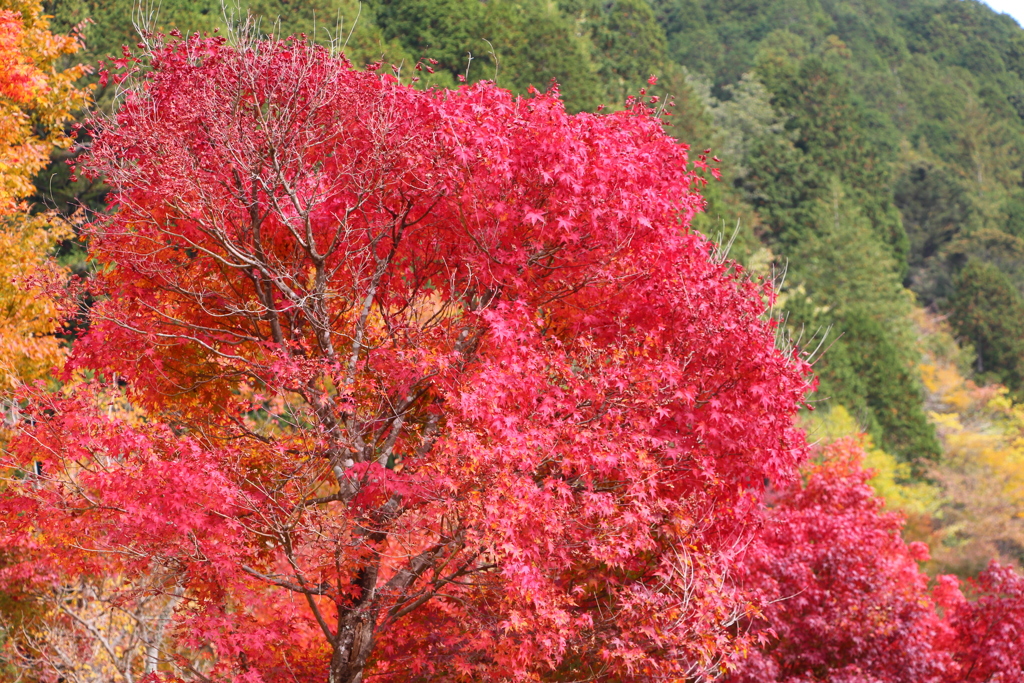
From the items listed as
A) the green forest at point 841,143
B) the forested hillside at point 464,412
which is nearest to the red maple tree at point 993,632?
the forested hillside at point 464,412

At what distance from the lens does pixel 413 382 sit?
788 centimetres

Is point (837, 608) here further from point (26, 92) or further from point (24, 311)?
point (26, 92)

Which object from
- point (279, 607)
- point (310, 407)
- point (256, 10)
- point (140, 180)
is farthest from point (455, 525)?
point (256, 10)

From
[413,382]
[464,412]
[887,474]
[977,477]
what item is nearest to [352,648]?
[413,382]

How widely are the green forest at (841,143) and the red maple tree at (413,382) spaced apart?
6.39 metres

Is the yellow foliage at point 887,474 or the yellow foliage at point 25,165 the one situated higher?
the yellow foliage at point 25,165

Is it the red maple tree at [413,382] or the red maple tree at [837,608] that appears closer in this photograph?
the red maple tree at [413,382]

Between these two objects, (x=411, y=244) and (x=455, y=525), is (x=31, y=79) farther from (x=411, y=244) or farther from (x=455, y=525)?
(x=455, y=525)

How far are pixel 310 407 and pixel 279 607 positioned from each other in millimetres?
3082

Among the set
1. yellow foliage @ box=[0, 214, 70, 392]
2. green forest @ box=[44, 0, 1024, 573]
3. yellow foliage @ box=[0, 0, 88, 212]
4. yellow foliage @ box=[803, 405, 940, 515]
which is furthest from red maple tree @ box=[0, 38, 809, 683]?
yellow foliage @ box=[803, 405, 940, 515]

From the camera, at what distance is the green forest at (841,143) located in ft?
100

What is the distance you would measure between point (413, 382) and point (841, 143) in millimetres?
Answer: 50675

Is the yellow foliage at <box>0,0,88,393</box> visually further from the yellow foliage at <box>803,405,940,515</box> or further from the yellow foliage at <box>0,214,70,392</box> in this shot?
the yellow foliage at <box>803,405,940,515</box>

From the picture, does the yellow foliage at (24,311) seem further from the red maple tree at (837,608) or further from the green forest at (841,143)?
the red maple tree at (837,608)
